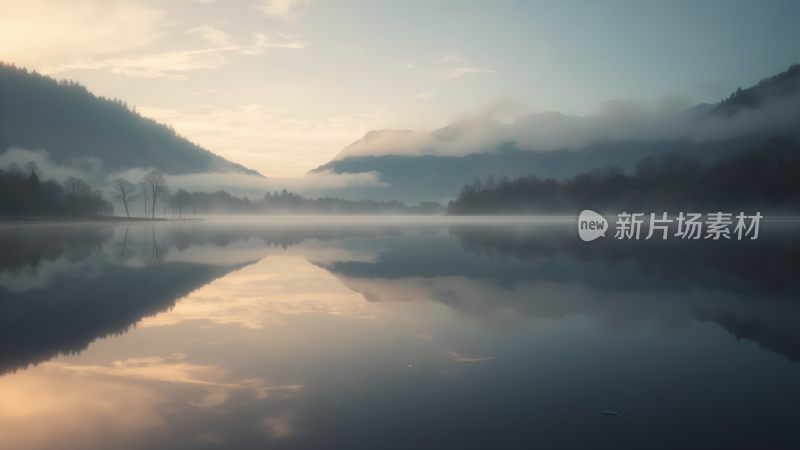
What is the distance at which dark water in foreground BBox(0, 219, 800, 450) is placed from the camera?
9148mm

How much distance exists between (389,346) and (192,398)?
6057 millimetres

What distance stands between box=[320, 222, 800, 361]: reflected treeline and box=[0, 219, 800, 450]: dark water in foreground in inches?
8.7

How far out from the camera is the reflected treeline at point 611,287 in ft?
61.5

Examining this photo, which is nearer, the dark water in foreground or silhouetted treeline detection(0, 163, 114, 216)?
the dark water in foreground

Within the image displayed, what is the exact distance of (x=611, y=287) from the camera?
84.8 ft

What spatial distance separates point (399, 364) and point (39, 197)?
17295 cm
